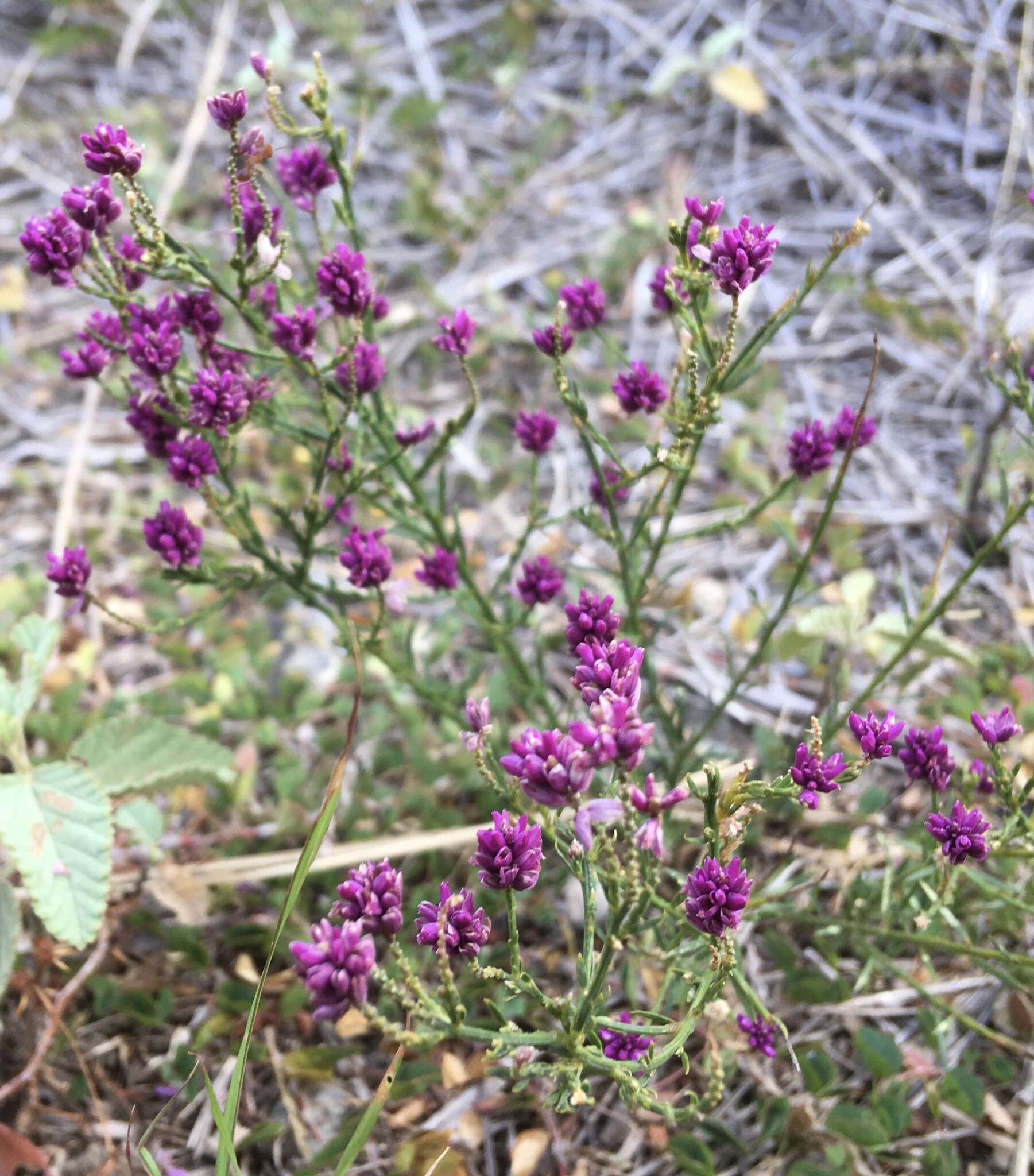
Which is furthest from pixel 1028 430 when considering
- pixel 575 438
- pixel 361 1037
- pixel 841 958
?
pixel 361 1037

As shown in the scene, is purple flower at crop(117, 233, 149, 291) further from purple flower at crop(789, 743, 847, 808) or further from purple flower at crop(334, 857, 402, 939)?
purple flower at crop(789, 743, 847, 808)

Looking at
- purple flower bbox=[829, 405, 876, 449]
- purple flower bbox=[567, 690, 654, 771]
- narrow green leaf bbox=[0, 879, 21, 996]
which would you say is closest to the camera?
purple flower bbox=[567, 690, 654, 771]

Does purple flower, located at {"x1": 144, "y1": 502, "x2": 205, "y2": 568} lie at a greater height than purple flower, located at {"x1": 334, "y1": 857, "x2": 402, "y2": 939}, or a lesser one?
greater

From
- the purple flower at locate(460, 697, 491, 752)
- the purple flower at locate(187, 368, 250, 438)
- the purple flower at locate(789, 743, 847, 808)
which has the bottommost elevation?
the purple flower at locate(789, 743, 847, 808)

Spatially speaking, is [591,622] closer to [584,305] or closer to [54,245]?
[584,305]

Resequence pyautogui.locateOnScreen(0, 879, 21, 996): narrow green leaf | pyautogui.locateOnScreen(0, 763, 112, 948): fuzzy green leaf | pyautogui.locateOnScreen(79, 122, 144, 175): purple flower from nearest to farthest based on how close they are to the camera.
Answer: pyautogui.locateOnScreen(79, 122, 144, 175): purple flower
pyautogui.locateOnScreen(0, 763, 112, 948): fuzzy green leaf
pyautogui.locateOnScreen(0, 879, 21, 996): narrow green leaf

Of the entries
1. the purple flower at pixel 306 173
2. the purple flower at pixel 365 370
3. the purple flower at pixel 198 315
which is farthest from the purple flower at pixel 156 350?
the purple flower at pixel 306 173

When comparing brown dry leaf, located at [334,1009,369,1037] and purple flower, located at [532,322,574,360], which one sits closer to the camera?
purple flower, located at [532,322,574,360]

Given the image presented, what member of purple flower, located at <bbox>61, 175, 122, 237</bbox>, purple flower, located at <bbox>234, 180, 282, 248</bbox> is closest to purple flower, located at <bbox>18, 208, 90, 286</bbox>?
purple flower, located at <bbox>61, 175, 122, 237</bbox>

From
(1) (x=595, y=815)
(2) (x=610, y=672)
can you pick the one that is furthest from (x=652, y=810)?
(2) (x=610, y=672)
